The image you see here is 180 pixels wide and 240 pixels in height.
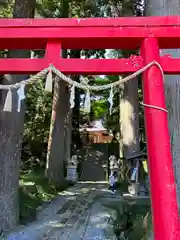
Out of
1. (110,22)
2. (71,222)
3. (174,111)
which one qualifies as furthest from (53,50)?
(71,222)

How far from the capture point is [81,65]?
127 inches

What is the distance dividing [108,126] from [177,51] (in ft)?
52.6

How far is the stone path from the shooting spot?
6246mm

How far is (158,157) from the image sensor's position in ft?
9.55

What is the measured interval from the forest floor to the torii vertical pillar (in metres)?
2.64

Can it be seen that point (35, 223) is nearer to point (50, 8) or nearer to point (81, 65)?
point (81, 65)

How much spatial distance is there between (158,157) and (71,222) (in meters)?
5.16

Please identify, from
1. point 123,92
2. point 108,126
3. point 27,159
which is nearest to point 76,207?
point 123,92

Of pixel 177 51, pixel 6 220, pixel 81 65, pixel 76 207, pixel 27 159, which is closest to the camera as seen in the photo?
pixel 81 65

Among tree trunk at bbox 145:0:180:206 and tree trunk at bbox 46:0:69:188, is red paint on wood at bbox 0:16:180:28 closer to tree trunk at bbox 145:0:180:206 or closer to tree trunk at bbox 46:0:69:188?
tree trunk at bbox 145:0:180:206

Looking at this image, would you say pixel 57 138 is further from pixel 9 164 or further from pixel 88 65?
pixel 88 65

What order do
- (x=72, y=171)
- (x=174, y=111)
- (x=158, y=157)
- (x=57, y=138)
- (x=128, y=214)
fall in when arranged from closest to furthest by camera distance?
(x=158, y=157), (x=174, y=111), (x=128, y=214), (x=57, y=138), (x=72, y=171)

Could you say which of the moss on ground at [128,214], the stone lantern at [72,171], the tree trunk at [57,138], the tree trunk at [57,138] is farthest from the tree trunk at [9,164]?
the stone lantern at [72,171]

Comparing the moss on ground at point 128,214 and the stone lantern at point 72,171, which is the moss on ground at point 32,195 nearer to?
the moss on ground at point 128,214
